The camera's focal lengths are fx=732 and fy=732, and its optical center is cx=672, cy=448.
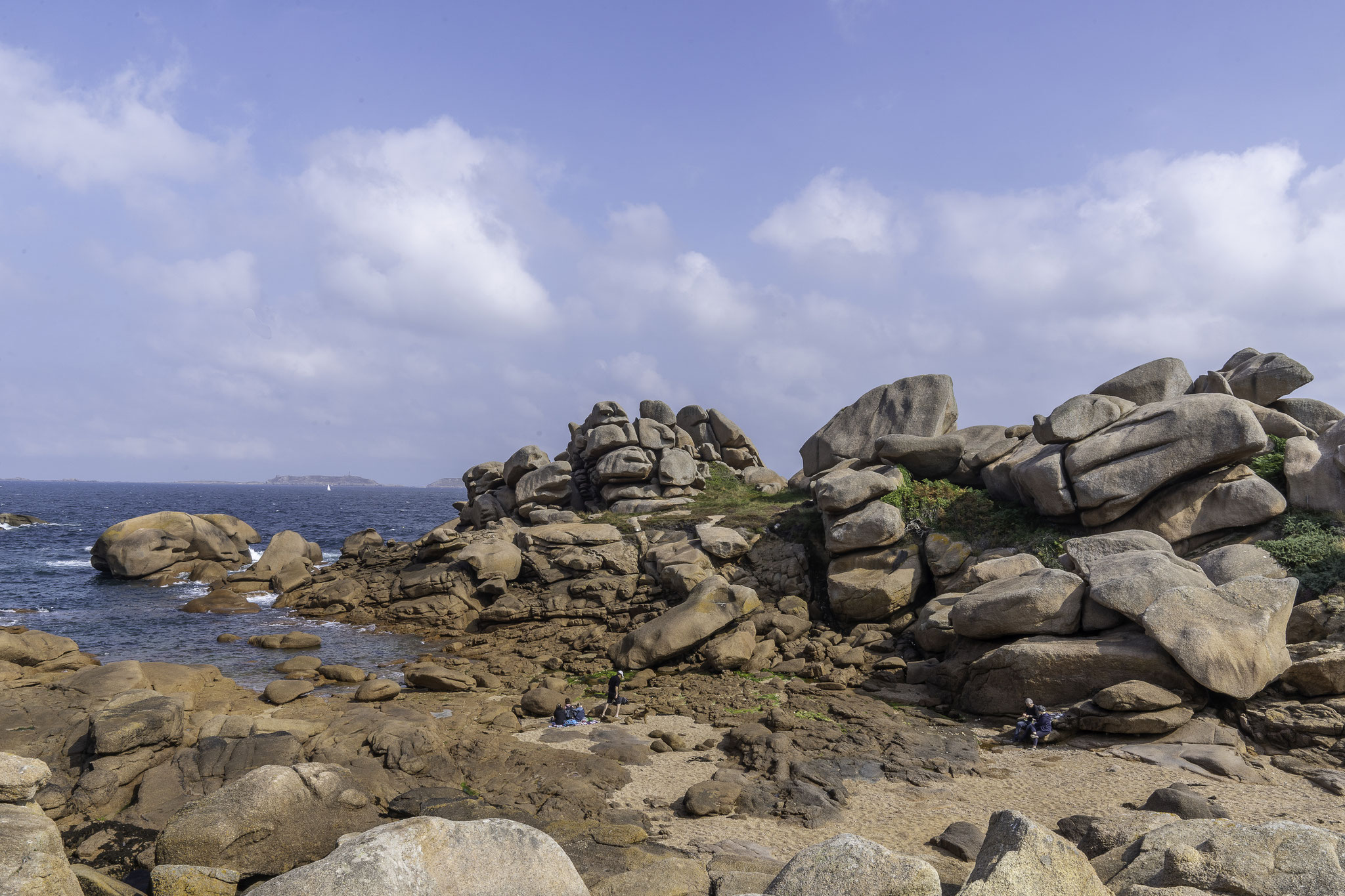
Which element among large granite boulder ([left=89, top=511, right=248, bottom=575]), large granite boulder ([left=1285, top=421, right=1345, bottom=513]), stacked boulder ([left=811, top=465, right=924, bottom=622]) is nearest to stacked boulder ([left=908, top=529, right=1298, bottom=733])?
stacked boulder ([left=811, top=465, right=924, bottom=622])

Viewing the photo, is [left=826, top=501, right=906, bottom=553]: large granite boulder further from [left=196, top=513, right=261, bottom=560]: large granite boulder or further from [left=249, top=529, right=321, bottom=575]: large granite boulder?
[left=196, top=513, right=261, bottom=560]: large granite boulder

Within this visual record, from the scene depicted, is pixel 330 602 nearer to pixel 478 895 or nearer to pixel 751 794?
pixel 751 794

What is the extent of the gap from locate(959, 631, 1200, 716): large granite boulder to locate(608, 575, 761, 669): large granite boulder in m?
8.03

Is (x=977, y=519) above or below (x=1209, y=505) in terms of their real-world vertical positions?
below

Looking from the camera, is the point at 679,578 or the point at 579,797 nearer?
the point at 579,797

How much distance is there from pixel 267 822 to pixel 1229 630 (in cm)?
1933

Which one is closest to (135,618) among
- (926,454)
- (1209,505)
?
(926,454)

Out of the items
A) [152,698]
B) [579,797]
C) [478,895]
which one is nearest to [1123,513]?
[579,797]

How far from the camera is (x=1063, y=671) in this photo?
1761 cm

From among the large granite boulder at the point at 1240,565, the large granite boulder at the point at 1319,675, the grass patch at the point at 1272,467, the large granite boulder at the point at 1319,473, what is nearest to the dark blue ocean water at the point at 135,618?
the large granite boulder at the point at 1240,565

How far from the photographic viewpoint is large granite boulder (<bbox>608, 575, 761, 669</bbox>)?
2344 centimetres

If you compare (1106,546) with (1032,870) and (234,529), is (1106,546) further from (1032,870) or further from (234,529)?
(234,529)

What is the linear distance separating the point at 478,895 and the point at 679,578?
2131 cm

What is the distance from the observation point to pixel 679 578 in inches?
1133
